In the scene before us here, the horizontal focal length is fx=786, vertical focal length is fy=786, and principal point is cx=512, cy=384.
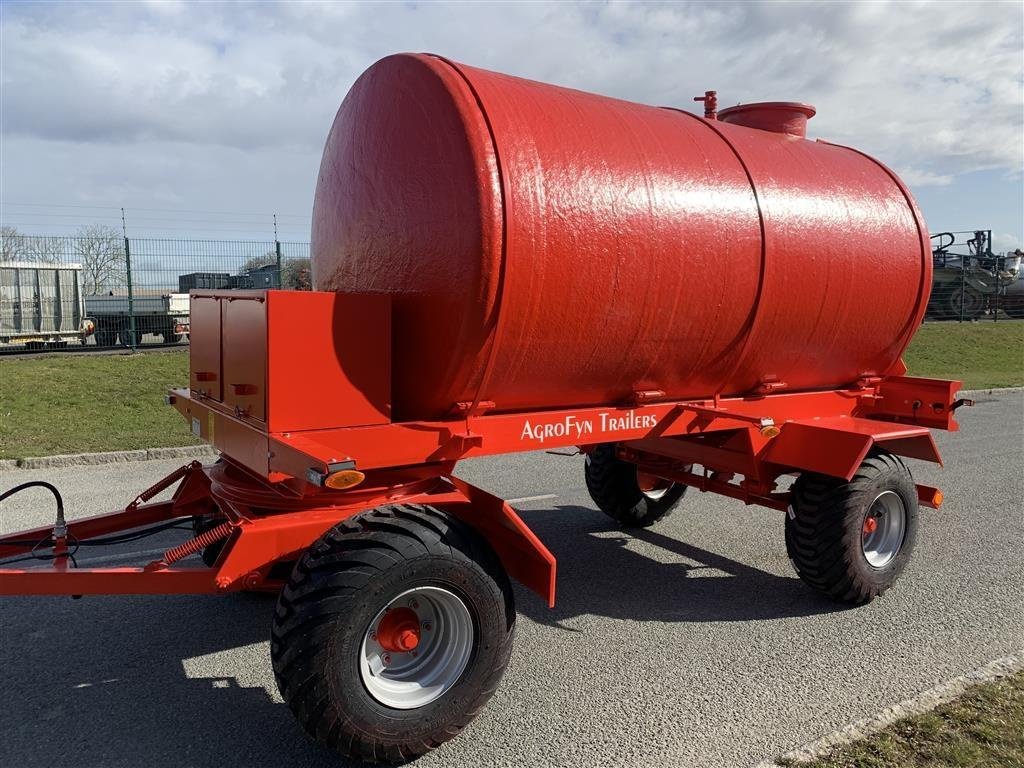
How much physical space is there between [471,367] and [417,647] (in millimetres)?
1257

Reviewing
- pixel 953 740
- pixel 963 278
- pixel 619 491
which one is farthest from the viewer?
pixel 963 278

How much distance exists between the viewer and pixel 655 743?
334 cm

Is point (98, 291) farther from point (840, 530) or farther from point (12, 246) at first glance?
point (840, 530)

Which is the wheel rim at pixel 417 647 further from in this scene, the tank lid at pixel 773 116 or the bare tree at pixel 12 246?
the bare tree at pixel 12 246

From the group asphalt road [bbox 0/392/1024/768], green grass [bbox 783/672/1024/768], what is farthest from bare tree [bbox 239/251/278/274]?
green grass [bbox 783/672/1024/768]

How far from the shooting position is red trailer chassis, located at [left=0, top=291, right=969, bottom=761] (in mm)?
3129

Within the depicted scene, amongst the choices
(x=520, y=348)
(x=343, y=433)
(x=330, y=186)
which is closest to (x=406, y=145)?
(x=330, y=186)

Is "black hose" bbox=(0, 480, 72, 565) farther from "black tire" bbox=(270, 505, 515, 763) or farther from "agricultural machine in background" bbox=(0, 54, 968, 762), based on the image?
"black tire" bbox=(270, 505, 515, 763)

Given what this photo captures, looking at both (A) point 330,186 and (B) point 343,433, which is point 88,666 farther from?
(A) point 330,186

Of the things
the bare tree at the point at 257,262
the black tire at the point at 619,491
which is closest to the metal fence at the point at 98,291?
the bare tree at the point at 257,262

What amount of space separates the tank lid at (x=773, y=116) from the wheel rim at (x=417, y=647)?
3.73m

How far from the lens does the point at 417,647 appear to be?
3.44 m

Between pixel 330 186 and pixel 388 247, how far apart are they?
2.43 ft

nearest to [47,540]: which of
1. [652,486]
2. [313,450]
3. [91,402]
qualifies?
[313,450]
